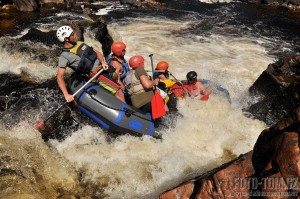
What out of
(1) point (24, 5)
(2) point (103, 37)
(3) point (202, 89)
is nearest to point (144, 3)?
(1) point (24, 5)

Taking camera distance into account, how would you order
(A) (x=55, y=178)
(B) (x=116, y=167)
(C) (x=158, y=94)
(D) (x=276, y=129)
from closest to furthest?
1. (D) (x=276, y=129)
2. (A) (x=55, y=178)
3. (B) (x=116, y=167)
4. (C) (x=158, y=94)

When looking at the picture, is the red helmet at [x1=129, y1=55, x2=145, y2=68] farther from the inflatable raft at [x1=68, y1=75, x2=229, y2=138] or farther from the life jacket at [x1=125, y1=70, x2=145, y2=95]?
the inflatable raft at [x1=68, y1=75, x2=229, y2=138]

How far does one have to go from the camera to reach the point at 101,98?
20.6 ft

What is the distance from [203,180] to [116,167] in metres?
2.57

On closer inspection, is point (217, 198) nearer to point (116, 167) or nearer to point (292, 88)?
point (116, 167)

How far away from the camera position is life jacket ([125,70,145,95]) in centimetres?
618

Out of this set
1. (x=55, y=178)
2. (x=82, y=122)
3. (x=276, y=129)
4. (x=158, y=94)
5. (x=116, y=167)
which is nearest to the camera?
(x=276, y=129)

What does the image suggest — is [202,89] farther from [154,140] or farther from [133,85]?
[133,85]

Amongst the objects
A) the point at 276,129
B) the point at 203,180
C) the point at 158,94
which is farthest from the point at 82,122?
the point at 276,129

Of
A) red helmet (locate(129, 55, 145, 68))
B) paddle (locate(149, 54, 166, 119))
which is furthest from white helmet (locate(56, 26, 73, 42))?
paddle (locate(149, 54, 166, 119))

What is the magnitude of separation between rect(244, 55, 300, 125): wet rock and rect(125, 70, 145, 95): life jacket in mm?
3230

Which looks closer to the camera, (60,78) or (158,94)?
(60,78)

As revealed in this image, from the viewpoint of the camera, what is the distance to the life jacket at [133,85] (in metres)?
6.18

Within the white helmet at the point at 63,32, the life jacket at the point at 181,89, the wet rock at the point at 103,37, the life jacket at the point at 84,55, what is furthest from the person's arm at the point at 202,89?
the wet rock at the point at 103,37
